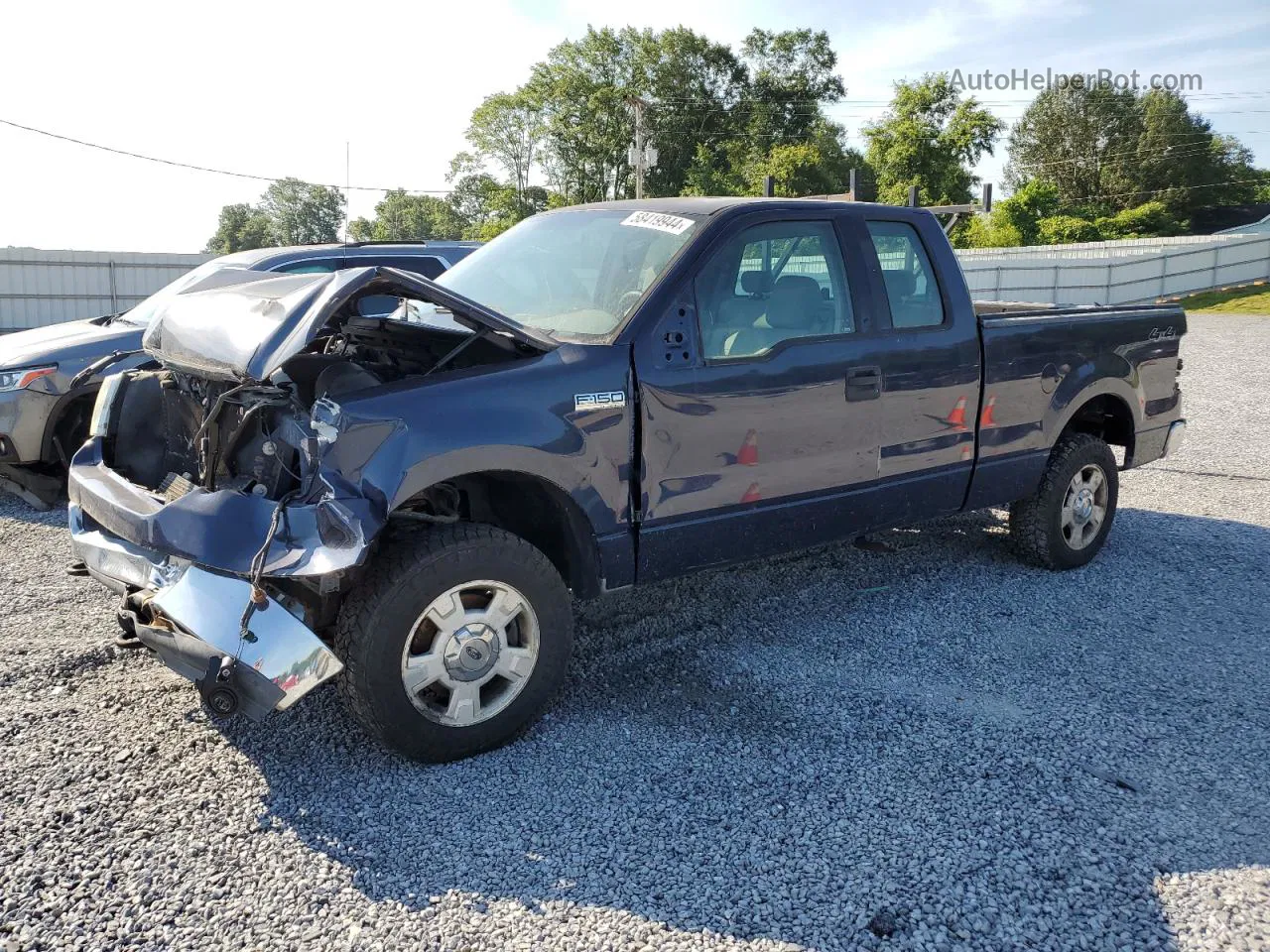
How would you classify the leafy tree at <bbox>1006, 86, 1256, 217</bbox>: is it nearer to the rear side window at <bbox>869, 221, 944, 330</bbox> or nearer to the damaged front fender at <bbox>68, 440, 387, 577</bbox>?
the rear side window at <bbox>869, 221, 944, 330</bbox>

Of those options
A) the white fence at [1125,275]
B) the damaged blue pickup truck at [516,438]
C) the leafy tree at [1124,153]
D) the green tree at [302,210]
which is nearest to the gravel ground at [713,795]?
the damaged blue pickup truck at [516,438]

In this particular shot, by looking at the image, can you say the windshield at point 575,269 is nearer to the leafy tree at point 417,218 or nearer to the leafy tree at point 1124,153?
the leafy tree at point 1124,153

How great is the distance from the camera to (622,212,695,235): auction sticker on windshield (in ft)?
14.0

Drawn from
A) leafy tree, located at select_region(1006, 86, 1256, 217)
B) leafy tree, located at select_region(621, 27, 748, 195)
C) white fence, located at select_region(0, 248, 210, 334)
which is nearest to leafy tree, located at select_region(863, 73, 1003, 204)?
leafy tree, located at select_region(1006, 86, 1256, 217)

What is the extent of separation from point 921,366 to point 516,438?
216cm

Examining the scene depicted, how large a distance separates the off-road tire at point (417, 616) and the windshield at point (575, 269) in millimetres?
968

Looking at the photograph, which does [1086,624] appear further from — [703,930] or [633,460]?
[703,930]

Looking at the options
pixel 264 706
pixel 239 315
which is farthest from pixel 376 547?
pixel 239 315

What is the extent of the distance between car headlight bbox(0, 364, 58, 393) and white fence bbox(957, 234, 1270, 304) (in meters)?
27.4

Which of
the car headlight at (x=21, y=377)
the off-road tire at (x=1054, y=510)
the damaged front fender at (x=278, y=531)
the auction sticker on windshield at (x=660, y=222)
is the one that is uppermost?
the auction sticker on windshield at (x=660, y=222)

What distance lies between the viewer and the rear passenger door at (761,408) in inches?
157

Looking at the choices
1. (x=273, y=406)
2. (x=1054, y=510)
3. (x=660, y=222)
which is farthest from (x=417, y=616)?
(x=1054, y=510)

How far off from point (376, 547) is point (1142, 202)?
73658mm

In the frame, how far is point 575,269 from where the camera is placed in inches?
174
